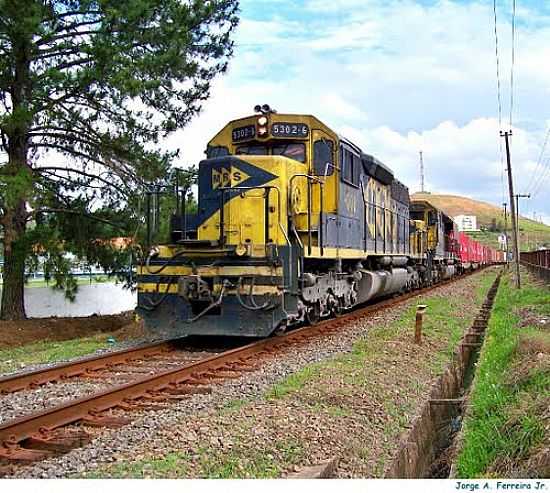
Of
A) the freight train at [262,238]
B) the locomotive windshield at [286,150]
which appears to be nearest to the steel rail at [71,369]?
the freight train at [262,238]

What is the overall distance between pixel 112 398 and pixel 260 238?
3.81 metres

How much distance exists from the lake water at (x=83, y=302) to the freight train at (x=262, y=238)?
10145 mm

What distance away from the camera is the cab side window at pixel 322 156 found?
1058 centimetres

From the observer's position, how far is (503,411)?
562 cm

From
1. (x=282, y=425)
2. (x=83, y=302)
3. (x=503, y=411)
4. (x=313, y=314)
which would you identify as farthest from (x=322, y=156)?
(x=83, y=302)

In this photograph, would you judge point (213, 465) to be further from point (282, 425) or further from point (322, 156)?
point (322, 156)

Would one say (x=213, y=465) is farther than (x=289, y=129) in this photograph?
No

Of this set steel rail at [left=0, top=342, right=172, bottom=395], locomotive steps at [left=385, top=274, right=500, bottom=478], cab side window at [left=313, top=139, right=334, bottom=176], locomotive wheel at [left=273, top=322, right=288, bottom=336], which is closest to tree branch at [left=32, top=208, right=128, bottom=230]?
cab side window at [left=313, top=139, right=334, bottom=176]

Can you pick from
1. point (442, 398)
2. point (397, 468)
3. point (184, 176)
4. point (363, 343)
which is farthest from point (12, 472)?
point (184, 176)

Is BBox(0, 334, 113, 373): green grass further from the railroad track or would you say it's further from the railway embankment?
the railway embankment

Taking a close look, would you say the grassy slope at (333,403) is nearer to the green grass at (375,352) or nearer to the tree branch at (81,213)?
the green grass at (375,352)

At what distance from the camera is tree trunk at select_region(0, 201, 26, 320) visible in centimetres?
1345

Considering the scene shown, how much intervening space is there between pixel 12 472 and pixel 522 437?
3405mm

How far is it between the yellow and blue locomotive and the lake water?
10219 mm
